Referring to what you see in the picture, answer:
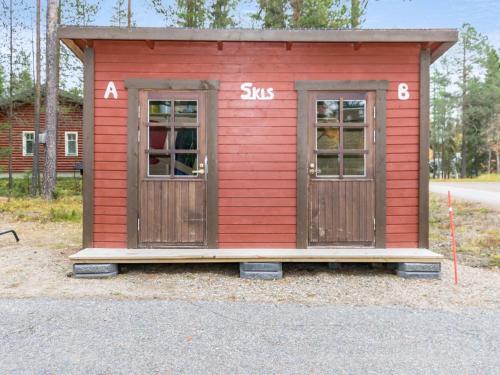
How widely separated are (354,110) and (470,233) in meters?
4.75

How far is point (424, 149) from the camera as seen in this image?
A: 17.9ft

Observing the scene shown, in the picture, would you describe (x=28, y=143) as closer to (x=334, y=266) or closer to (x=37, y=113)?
(x=37, y=113)

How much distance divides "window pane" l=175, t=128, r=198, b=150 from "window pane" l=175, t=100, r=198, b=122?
14 cm

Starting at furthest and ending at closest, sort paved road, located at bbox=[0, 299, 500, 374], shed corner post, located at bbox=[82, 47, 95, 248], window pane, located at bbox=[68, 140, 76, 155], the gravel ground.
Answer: window pane, located at bbox=[68, 140, 76, 155] < shed corner post, located at bbox=[82, 47, 95, 248] < the gravel ground < paved road, located at bbox=[0, 299, 500, 374]

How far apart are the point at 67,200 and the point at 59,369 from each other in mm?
12102

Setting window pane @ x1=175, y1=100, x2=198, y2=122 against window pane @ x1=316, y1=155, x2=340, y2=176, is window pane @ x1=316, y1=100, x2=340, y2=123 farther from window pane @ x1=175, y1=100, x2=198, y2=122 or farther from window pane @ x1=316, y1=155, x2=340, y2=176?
window pane @ x1=175, y1=100, x2=198, y2=122

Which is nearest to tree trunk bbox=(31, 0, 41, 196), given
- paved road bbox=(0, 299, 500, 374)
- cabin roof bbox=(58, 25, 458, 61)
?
cabin roof bbox=(58, 25, 458, 61)

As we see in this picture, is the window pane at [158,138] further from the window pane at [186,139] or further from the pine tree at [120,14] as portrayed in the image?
Result: the pine tree at [120,14]

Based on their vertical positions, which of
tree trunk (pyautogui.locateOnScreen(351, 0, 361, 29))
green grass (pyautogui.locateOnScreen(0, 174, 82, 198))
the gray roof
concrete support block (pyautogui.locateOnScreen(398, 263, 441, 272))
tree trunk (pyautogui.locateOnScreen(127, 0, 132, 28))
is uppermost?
tree trunk (pyautogui.locateOnScreen(127, 0, 132, 28))

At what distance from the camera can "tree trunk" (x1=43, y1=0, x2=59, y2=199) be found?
44.4ft

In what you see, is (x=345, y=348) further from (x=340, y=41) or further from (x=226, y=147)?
(x=340, y=41)

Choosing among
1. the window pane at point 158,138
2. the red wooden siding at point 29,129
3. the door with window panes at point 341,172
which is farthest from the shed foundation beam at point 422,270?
the red wooden siding at point 29,129

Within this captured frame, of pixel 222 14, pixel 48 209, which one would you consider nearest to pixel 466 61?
pixel 222 14

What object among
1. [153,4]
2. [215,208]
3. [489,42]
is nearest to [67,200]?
[153,4]
